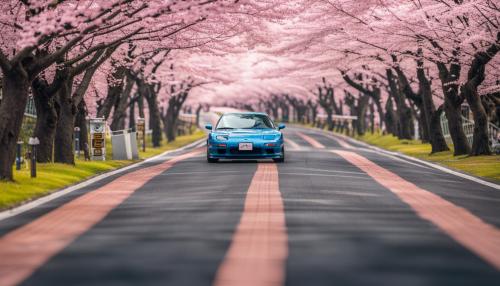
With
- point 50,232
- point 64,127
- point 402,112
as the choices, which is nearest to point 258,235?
point 50,232

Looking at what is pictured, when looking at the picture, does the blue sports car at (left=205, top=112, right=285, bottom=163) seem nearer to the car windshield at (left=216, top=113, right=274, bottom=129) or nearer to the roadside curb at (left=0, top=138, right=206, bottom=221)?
the car windshield at (left=216, top=113, right=274, bottom=129)

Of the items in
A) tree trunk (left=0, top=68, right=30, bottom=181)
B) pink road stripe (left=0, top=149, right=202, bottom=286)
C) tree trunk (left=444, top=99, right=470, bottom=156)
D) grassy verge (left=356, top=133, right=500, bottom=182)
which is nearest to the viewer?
pink road stripe (left=0, top=149, right=202, bottom=286)

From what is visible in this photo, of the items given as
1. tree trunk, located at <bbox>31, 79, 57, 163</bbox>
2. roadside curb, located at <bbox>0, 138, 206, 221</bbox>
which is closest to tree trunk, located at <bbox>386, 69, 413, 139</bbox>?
tree trunk, located at <bbox>31, 79, 57, 163</bbox>

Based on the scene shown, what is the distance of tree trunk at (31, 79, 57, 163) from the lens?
21.7m

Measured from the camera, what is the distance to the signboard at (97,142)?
85.8 feet

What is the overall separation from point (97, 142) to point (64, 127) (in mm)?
2602

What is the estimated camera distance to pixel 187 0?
51.1 ft

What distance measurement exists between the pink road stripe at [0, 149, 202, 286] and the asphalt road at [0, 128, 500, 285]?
0.02 m

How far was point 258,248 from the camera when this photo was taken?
803 cm

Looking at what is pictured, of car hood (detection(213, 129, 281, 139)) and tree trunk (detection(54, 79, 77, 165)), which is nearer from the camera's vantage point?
car hood (detection(213, 129, 281, 139))

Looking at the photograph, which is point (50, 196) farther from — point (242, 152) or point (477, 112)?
point (477, 112)

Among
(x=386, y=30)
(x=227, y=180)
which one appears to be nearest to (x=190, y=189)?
(x=227, y=180)

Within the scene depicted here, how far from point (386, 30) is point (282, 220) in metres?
21.6

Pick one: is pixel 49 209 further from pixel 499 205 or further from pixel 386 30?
pixel 386 30
